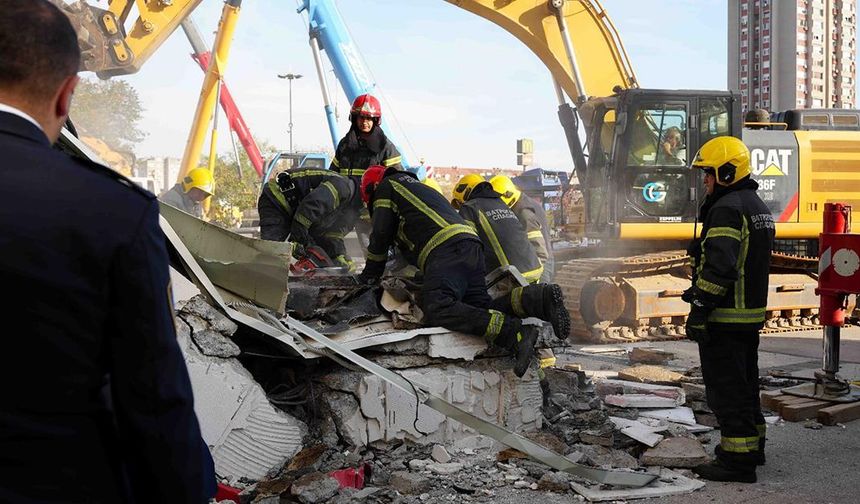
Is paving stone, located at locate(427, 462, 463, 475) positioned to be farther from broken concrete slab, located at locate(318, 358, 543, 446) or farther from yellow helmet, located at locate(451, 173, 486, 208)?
yellow helmet, located at locate(451, 173, 486, 208)

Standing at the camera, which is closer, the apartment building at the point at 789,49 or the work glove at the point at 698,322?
the work glove at the point at 698,322

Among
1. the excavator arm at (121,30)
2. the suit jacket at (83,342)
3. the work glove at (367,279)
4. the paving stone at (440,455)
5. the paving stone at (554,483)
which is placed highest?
the excavator arm at (121,30)

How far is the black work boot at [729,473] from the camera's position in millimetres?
4809

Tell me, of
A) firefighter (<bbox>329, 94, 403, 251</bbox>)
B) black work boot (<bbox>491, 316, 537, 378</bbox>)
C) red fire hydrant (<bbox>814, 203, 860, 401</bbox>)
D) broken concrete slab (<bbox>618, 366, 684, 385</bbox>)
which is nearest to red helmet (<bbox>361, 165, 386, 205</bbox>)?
firefighter (<bbox>329, 94, 403, 251</bbox>)

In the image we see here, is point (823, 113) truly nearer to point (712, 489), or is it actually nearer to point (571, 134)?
point (571, 134)

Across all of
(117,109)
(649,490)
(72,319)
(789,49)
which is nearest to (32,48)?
(72,319)

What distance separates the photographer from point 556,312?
5.57m

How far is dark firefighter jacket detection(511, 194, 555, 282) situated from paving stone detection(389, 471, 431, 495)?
3.47 metres

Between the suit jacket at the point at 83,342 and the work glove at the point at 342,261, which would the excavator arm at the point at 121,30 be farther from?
the suit jacket at the point at 83,342

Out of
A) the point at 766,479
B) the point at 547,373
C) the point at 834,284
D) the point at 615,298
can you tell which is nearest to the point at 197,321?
the point at 547,373

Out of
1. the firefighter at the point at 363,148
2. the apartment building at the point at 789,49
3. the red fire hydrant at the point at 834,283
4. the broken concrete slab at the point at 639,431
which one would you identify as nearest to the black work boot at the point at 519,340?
the broken concrete slab at the point at 639,431

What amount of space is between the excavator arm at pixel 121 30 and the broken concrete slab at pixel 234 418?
563 centimetres

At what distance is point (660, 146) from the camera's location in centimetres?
997

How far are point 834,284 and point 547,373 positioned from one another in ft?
7.53
